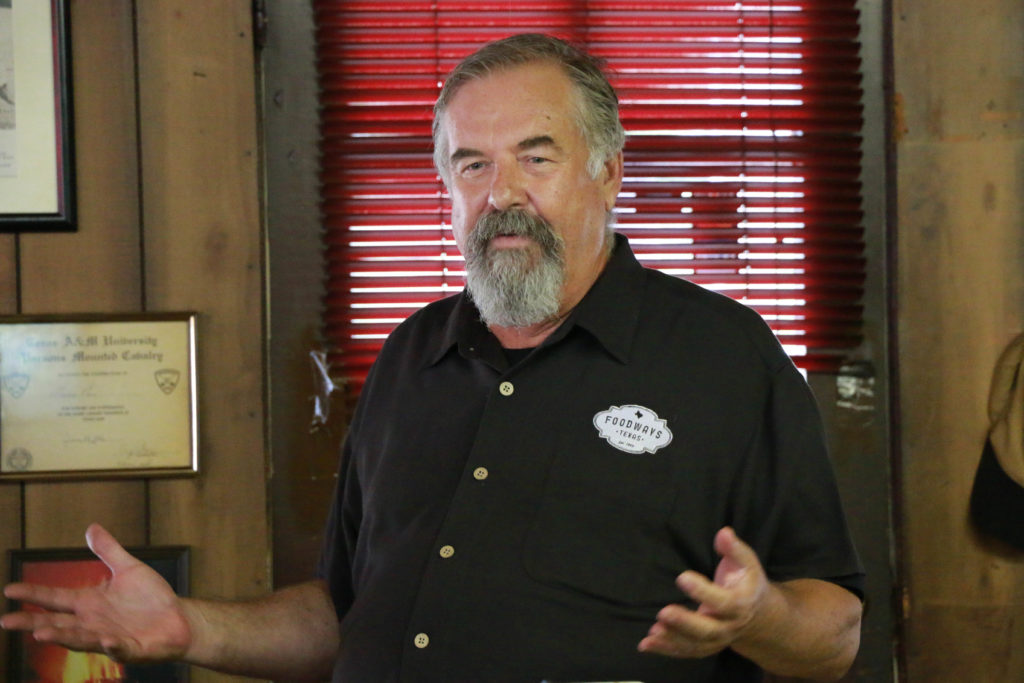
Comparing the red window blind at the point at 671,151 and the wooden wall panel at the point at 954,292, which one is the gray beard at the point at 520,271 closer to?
the red window blind at the point at 671,151

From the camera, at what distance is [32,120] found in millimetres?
2076

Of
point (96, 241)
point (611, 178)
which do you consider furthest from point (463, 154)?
point (96, 241)

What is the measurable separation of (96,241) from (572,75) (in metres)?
1.12

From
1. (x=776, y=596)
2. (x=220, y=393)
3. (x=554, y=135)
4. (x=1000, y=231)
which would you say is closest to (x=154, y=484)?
(x=220, y=393)

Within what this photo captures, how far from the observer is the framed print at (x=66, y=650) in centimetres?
204

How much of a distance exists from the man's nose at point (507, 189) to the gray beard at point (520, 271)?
0.01 meters

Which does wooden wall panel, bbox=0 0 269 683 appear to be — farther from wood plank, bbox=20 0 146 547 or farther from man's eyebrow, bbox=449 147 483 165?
man's eyebrow, bbox=449 147 483 165

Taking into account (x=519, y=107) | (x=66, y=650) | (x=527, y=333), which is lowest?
(x=66, y=650)

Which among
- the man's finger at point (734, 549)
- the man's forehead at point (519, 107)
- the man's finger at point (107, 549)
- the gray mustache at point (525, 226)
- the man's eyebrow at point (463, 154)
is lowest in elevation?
the man's finger at point (107, 549)

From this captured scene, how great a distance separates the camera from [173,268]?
6.86 ft

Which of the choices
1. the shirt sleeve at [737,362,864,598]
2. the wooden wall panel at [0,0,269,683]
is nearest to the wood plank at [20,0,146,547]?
the wooden wall panel at [0,0,269,683]

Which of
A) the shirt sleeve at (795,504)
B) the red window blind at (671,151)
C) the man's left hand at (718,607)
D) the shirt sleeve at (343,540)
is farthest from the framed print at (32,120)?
the man's left hand at (718,607)

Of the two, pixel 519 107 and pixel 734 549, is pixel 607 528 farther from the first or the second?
pixel 519 107

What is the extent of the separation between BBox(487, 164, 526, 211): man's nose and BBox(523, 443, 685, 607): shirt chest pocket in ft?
1.25
